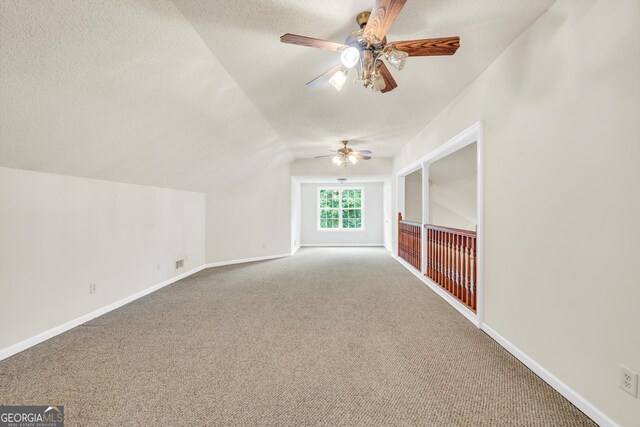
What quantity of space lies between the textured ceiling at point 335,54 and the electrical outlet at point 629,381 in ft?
7.05

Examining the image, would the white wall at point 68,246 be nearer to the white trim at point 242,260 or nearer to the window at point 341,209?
the white trim at point 242,260

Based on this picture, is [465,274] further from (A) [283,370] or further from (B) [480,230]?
(A) [283,370]

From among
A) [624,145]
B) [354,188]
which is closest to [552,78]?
[624,145]

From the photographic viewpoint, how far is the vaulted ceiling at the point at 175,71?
61.2 inches

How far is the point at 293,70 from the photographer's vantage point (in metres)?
2.43

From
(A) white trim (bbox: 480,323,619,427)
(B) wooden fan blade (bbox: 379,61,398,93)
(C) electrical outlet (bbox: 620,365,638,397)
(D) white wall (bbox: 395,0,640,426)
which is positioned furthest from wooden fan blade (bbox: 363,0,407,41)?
(A) white trim (bbox: 480,323,619,427)

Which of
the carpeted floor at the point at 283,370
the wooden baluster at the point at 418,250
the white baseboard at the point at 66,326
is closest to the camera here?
the carpeted floor at the point at 283,370

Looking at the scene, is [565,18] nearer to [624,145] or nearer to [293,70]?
[624,145]

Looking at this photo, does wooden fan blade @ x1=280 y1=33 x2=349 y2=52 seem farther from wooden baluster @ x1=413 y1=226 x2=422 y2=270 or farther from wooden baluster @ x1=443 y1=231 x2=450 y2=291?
wooden baluster @ x1=413 y1=226 x2=422 y2=270

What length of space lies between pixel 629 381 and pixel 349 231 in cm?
733

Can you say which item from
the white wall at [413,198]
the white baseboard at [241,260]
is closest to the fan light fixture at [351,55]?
the white baseboard at [241,260]

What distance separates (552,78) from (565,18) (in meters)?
0.33

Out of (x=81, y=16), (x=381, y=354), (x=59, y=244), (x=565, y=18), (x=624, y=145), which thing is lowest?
(x=381, y=354)

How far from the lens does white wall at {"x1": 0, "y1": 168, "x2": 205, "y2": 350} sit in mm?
2174
